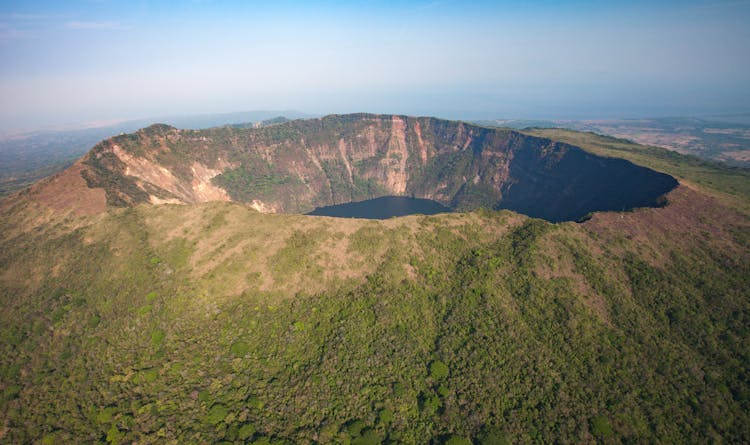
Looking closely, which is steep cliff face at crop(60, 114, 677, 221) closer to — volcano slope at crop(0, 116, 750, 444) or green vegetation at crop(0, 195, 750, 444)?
volcano slope at crop(0, 116, 750, 444)

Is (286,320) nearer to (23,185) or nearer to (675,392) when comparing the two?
(675,392)

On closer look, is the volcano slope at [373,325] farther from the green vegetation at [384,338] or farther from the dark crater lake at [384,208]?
the dark crater lake at [384,208]

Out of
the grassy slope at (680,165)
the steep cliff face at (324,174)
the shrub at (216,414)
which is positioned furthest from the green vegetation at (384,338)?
the grassy slope at (680,165)

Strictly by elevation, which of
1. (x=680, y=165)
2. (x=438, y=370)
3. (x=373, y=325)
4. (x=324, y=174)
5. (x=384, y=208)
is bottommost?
(x=384, y=208)

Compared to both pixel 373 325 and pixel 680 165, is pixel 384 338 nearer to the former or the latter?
pixel 373 325

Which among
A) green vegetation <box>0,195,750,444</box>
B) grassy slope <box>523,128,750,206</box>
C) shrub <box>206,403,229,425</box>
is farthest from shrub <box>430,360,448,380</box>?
grassy slope <box>523,128,750,206</box>

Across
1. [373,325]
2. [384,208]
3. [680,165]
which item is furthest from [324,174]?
[680,165]

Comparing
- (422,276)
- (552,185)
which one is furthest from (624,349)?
(552,185)
